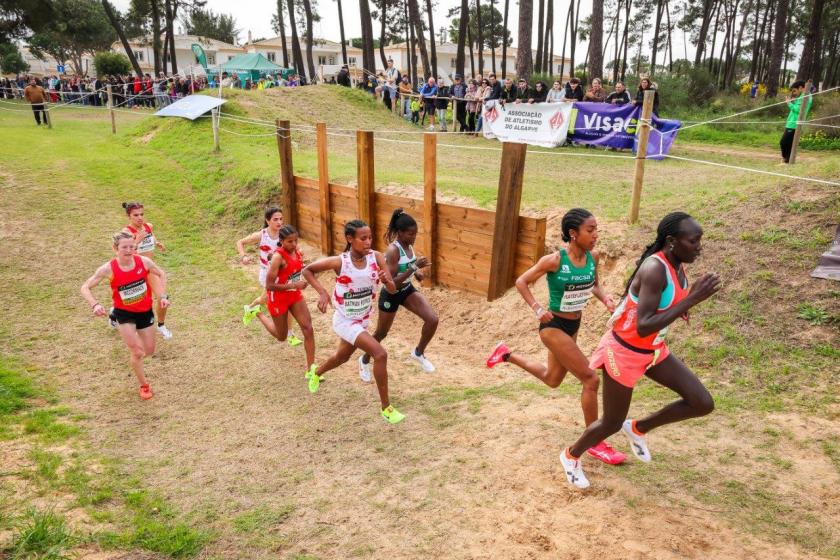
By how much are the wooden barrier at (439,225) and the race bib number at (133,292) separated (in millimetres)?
4274

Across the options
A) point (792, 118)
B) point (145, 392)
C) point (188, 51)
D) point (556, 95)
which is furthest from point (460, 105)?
point (188, 51)

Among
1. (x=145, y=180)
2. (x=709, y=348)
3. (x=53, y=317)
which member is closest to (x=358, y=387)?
(x=709, y=348)

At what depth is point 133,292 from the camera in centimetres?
632

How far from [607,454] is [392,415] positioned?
2.09 m

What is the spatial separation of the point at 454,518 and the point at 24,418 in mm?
4624

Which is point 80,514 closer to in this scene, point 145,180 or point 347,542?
point 347,542

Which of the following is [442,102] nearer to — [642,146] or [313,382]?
[642,146]

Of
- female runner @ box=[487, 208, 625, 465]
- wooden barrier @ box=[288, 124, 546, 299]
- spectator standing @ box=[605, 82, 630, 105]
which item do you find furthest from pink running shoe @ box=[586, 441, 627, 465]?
spectator standing @ box=[605, 82, 630, 105]

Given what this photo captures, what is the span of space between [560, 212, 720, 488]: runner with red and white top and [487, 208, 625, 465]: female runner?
398 mm

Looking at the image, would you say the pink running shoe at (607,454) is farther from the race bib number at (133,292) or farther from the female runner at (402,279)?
the race bib number at (133,292)

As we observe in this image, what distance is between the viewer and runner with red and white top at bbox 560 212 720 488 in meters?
3.70

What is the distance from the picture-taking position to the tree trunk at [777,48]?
2364 centimetres

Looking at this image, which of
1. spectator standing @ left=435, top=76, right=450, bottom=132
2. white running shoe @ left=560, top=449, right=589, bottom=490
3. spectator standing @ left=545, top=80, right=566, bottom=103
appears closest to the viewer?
white running shoe @ left=560, top=449, right=589, bottom=490

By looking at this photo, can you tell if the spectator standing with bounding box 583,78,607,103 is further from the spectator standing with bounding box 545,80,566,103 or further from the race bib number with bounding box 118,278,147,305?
the race bib number with bounding box 118,278,147,305
